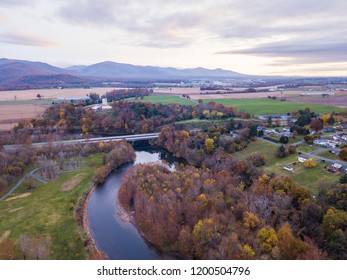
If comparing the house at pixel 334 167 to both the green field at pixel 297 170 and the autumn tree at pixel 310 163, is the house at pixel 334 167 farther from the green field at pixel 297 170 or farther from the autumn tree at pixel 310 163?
the autumn tree at pixel 310 163

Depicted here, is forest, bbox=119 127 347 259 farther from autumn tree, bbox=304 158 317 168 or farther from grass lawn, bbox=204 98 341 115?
grass lawn, bbox=204 98 341 115


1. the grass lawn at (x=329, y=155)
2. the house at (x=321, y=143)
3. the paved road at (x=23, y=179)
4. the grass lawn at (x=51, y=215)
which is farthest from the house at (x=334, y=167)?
the paved road at (x=23, y=179)

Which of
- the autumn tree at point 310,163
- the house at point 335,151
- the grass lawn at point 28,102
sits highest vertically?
the grass lawn at point 28,102

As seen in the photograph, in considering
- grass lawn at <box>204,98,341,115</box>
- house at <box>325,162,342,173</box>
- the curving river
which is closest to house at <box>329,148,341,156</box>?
house at <box>325,162,342,173</box>

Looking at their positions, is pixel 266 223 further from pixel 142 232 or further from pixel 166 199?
pixel 142 232

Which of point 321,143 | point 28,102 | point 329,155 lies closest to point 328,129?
point 321,143
